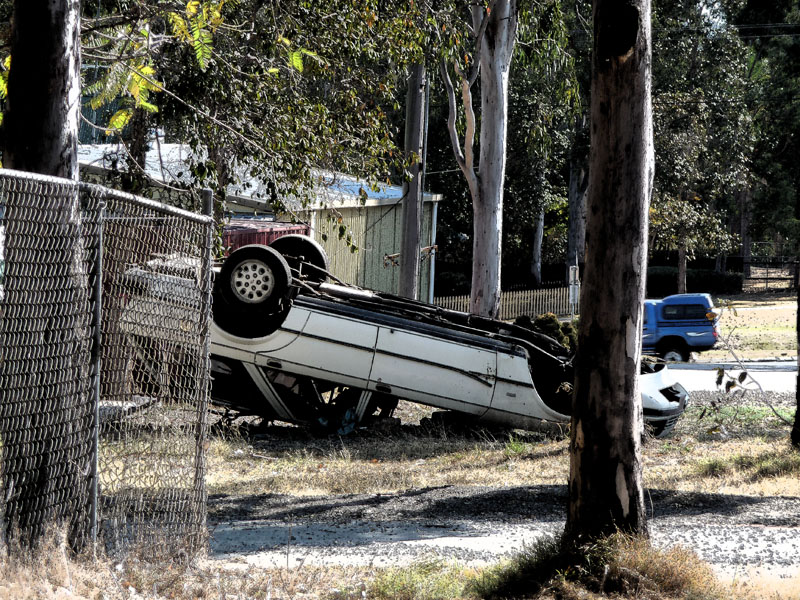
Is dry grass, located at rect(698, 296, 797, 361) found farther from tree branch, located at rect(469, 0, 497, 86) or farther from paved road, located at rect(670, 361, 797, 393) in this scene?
tree branch, located at rect(469, 0, 497, 86)

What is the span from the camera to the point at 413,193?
62.5 feet

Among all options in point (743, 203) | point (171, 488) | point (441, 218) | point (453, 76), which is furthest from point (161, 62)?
point (743, 203)

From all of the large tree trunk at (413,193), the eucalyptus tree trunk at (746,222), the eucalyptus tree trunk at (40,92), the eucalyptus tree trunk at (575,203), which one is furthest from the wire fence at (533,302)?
the eucalyptus tree trunk at (40,92)

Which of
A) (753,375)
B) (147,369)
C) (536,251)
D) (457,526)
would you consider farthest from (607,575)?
(536,251)

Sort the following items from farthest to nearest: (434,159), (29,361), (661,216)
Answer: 1. (434,159)
2. (661,216)
3. (29,361)

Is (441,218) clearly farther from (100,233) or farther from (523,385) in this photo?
(100,233)

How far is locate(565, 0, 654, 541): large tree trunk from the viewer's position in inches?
241

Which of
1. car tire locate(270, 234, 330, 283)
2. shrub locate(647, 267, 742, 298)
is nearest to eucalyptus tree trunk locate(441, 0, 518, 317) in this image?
car tire locate(270, 234, 330, 283)

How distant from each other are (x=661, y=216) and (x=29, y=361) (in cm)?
2914

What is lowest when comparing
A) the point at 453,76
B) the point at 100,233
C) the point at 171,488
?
the point at 171,488

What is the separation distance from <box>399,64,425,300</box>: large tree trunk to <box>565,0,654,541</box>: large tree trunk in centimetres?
1217

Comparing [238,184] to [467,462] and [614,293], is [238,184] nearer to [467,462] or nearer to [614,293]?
[467,462]

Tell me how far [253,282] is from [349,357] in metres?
1.54

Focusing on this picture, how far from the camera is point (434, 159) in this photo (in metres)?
34.2
